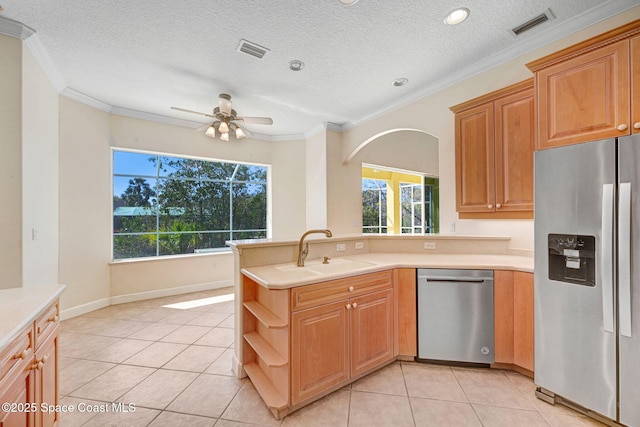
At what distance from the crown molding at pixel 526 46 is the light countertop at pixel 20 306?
13.7ft

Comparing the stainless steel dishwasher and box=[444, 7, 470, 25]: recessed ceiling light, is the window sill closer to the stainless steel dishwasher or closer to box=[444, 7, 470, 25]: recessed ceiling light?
the stainless steel dishwasher

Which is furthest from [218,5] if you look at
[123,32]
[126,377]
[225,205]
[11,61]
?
[225,205]

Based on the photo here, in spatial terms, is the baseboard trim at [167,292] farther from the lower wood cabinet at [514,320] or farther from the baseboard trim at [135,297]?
the lower wood cabinet at [514,320]

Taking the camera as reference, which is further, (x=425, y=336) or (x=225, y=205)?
(x=225, y=205)

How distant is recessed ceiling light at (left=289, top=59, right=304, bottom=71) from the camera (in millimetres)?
2926

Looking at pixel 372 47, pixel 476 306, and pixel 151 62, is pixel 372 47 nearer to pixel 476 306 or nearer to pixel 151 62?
pixel 151 62

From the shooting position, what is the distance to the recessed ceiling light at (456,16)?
2.16 metres

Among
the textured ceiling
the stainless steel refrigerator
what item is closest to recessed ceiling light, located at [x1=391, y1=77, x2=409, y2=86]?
the textured ceiling

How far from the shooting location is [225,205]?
5652 mm

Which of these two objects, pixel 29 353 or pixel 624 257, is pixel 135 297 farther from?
pixel 624 257

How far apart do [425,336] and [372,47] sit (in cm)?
291

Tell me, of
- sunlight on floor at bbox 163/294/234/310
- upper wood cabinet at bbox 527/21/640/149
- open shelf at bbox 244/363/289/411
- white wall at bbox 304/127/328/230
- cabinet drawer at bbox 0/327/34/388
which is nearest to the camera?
cabinet drawer at bbox 0/327/34/388

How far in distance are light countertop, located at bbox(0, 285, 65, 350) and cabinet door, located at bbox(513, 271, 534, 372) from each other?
3.08 metres

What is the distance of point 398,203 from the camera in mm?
7707
